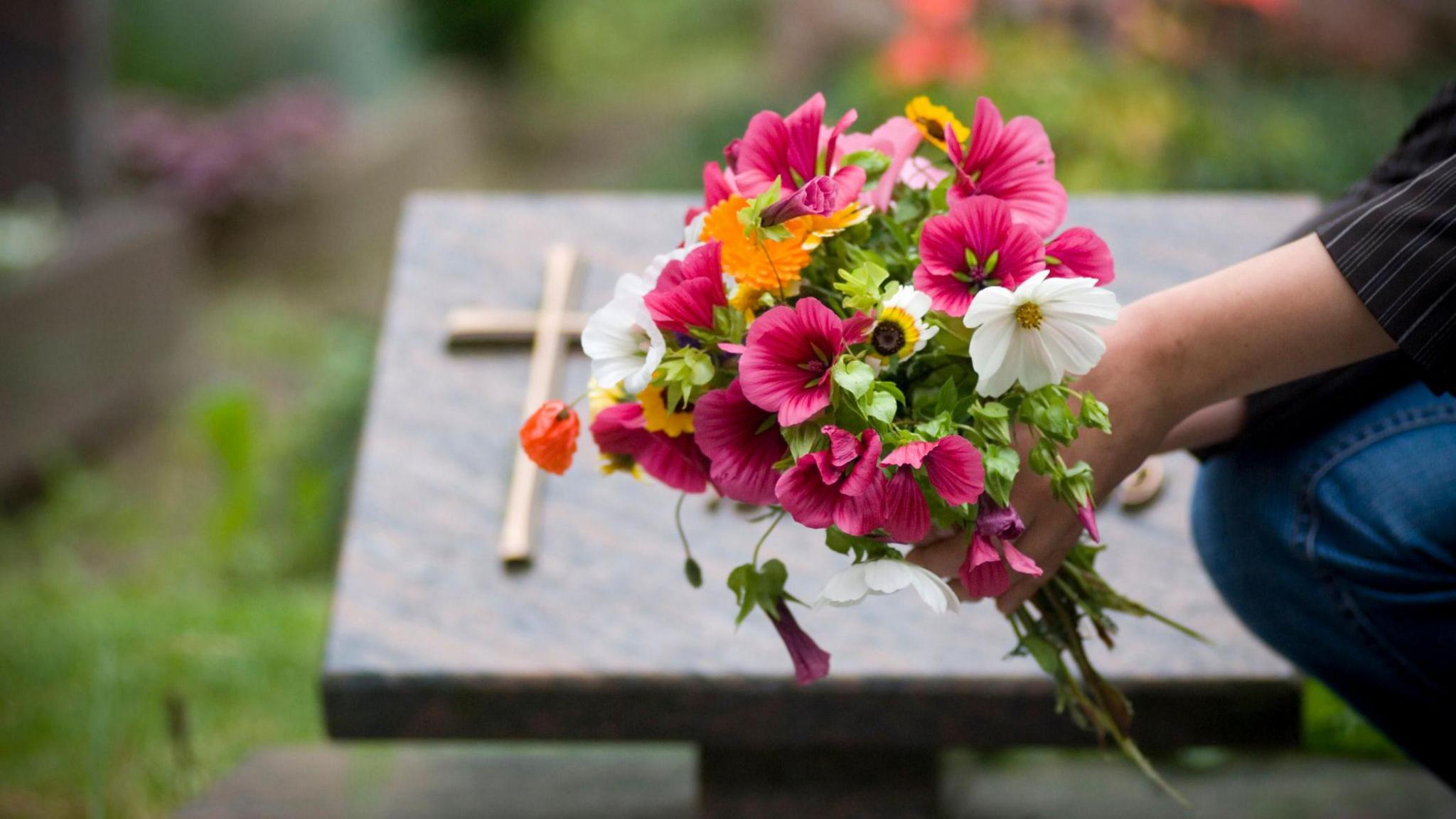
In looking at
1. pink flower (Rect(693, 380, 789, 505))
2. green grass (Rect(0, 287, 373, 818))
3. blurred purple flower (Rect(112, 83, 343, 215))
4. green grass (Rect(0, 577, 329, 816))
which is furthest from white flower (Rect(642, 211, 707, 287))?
blurred purple flower (Rect(112, 83, 343, 215))

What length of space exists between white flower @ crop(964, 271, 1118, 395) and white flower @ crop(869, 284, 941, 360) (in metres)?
0.04

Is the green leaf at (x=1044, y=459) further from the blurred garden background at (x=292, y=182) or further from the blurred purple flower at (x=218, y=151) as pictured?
the blurred purple flower at (x=218, y=151)

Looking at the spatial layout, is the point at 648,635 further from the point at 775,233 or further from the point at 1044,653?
the point at 775,233

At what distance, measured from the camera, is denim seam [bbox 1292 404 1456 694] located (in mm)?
1080

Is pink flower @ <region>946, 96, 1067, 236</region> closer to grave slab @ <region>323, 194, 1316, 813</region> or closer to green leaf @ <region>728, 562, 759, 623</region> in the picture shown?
green leaf @ <region>728, 562, 759, 623</region>

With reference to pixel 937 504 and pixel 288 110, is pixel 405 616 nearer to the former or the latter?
pixel 937 504

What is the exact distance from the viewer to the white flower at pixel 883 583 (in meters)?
0.82

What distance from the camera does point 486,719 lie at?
1.37 m

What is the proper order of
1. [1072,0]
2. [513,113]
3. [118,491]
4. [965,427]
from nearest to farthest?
[965,427] < [118,491] < [1072,0] < [513,113]

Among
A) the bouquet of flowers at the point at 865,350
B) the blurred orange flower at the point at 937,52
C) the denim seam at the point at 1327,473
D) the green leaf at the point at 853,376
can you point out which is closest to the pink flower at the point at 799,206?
the bouquet of flowers at the point at 865,350

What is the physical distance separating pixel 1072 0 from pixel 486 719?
11.8 ft

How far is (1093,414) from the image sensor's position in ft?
2.67

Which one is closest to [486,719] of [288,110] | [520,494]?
[520,494]

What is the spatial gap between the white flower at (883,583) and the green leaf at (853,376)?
124 mm
